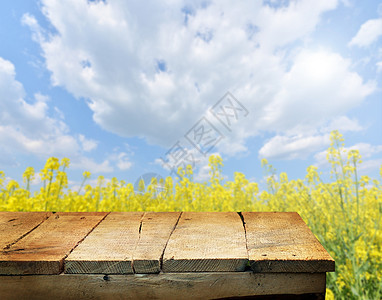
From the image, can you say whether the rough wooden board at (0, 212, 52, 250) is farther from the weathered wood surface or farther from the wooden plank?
the wooden plank

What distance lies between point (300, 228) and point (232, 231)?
1.00ft

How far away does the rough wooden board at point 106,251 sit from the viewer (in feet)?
3.73

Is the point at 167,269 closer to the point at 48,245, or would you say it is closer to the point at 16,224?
the point at 48,245

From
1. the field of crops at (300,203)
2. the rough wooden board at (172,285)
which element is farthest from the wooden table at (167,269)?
the field of crops at (300,203)

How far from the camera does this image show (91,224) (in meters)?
1.52

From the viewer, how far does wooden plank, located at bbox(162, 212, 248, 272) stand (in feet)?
3.69

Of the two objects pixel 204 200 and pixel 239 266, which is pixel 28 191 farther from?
pixel 239 266

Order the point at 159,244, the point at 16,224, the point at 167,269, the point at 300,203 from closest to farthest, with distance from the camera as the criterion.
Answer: the point at 167,269, the point at 159,244, the point at 16,224, the point at 300,203

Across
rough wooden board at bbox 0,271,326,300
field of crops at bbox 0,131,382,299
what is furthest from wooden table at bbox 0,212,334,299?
field of crops at bbox 0,131,382,299

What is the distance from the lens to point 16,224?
61.3 inches

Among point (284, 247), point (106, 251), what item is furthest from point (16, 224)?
point (284, 247)

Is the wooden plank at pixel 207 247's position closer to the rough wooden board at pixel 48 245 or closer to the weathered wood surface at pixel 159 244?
the weathered wood surface at pixel 159 244

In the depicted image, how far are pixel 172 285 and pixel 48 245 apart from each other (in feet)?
1.75

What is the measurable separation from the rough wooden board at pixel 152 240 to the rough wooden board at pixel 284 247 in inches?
13.3
